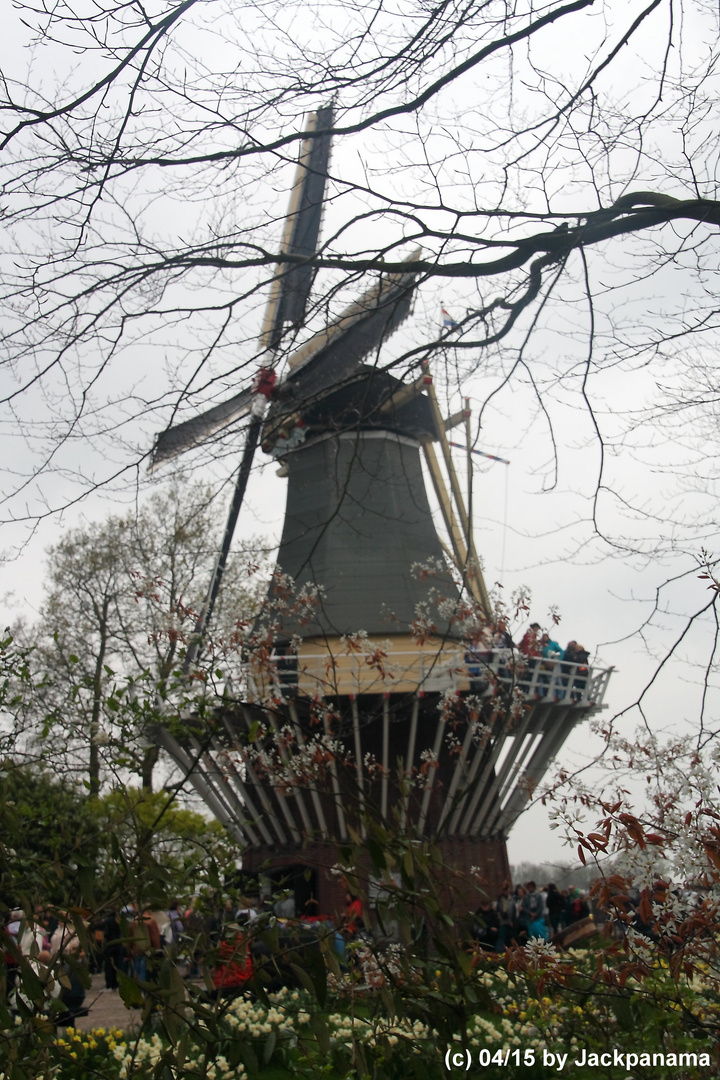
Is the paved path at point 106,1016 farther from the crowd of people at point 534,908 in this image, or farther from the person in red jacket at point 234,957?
the person in red jacket at point 234,957

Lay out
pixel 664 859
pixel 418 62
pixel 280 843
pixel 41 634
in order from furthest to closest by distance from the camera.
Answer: pixel 41 634, pixel 280 843, pixel 418 62, pixel 664 859

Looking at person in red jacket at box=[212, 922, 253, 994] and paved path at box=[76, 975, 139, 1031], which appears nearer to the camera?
person in red jacket at box=[212, 922, 253, 994]

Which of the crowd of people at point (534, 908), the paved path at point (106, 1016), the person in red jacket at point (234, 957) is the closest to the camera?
the person in red jacket at point (234, 957)

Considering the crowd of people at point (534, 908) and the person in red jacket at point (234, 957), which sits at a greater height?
the person in red jacket at point (234, 957)

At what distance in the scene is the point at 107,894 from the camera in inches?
92.7

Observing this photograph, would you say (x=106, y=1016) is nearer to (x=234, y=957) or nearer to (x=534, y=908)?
(x=534, y=908)

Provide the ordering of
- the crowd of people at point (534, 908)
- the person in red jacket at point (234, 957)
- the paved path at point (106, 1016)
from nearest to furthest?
the person in red jacket at point (234, 957) < the paved path at point (106, 1016) < the crowd of people at point (534, 908)

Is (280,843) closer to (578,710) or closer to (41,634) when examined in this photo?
(578,710)

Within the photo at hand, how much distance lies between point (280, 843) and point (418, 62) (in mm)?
13245

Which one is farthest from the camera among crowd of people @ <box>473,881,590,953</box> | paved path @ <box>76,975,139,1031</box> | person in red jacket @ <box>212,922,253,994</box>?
crowd of people @ <box>473,881,590,953</box>

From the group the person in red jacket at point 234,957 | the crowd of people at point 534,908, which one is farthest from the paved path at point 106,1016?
the person in red jacket at point 234,957

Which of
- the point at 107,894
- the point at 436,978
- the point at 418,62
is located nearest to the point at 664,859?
the point at 436,978

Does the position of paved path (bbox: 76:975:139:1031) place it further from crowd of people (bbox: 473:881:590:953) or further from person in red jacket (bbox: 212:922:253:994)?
person in red jacket (bbox: 212:922:253:994)

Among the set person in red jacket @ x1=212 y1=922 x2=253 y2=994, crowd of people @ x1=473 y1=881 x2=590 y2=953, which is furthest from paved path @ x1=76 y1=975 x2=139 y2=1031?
person in red jacket @ x1=212 y1=922 x2=253 y2=994
